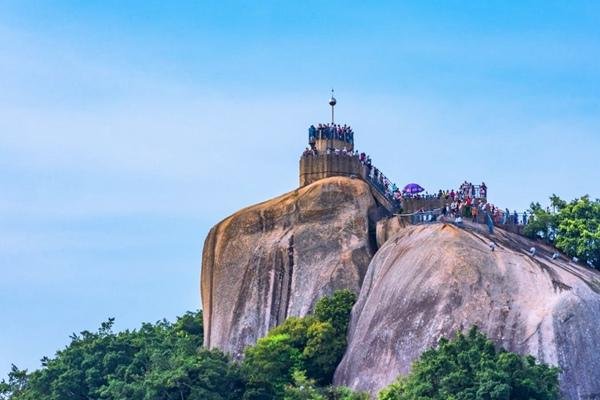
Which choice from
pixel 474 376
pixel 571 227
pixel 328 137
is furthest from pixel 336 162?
pixel 474 376

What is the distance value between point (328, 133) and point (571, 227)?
12.3 meters

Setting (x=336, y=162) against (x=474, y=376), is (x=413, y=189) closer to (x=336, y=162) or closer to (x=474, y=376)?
(x=336, y=162)

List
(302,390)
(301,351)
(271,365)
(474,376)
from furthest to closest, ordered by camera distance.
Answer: (301,351)
(271,365)
(302,390)
(474,376)

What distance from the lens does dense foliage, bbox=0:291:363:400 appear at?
68375 mm

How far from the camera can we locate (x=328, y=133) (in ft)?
263

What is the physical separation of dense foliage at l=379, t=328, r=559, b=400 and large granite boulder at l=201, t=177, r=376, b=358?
38.4ft

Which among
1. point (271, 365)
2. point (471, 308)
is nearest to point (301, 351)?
point (271, 365)

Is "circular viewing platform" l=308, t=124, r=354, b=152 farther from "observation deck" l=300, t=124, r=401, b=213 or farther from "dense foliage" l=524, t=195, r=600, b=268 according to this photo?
"dense foliage" l=524, t=195, r=600, b=268

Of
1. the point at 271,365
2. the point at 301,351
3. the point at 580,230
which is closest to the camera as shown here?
the point at 271,365

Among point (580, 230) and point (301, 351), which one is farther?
point (580, 230)

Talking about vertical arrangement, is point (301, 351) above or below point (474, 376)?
above

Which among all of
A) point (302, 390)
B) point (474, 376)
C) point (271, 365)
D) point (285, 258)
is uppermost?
point (285, 258)

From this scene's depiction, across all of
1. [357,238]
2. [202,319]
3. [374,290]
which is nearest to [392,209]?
[357,238]

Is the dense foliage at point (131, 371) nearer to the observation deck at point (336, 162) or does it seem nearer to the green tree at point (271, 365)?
the green tree at point (271, 365)
